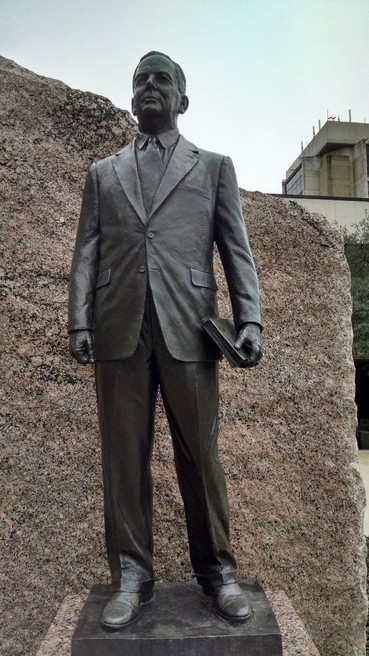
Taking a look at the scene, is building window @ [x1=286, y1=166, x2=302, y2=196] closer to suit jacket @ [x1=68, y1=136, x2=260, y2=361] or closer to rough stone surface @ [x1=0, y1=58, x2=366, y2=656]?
rough stone surface @ [x1=0, y1=58, x2=366, y2=656]

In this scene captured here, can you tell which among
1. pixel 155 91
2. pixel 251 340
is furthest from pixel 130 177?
pixel 251 340

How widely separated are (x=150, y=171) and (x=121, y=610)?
1663 mm

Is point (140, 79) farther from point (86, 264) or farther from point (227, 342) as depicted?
point (227, 342)

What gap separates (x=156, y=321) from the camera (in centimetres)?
226

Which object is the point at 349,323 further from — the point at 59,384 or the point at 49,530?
the point at 49,530

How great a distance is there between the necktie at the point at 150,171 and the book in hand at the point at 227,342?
505 mm

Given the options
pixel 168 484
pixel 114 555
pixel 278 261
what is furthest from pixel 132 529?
pixel 278 261

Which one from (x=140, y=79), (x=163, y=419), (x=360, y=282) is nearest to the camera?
(x=140, y=79)

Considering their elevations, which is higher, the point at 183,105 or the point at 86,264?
the point at 183,105

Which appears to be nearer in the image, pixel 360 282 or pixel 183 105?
pixel 183 105

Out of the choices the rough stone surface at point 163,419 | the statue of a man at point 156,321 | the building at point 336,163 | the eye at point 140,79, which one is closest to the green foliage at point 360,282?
the building at point 336,163

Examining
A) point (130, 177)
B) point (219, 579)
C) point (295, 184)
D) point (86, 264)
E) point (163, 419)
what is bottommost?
point (219, 579)

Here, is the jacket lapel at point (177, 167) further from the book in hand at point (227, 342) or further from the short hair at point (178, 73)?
the book in hand at point (227, 342)

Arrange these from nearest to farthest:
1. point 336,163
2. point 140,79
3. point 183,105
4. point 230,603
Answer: point 230,603
point 140,79
point 183,105
point 336,163
